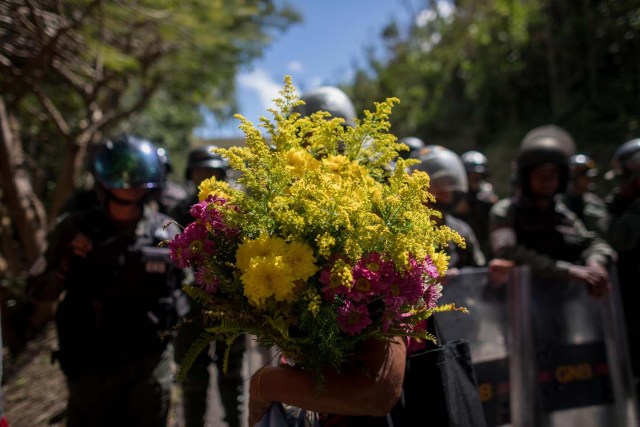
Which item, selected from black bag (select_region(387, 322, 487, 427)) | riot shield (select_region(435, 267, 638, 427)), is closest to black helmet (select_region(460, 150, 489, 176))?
riot shield (select_region(435, 267, 638, 427))

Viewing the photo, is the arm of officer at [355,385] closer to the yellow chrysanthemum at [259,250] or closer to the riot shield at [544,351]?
the yellow chrysanthemum at [259,250]

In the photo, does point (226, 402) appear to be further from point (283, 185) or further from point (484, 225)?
point (484, 225)

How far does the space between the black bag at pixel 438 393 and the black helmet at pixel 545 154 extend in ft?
7.55

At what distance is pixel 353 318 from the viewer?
149 centimetres

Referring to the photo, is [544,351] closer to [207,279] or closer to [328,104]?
[328,104]

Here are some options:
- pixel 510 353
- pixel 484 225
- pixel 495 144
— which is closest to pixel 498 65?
pixel 495 144

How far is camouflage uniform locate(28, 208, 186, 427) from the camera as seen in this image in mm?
2541

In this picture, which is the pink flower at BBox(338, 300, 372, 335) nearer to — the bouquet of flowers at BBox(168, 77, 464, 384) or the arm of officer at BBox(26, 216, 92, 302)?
the bouquet of flowers at BBox(168, 77, 464, 384)

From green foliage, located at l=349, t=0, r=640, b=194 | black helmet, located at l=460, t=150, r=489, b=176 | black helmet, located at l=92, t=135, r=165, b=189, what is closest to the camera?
black helmet, located at l=92, t=135, r=165, b=189

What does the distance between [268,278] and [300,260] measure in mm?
111

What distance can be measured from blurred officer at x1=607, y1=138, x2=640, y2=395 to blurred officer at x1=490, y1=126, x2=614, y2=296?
0.97 feet

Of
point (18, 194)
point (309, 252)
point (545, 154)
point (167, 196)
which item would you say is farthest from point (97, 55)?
point (309, 252)

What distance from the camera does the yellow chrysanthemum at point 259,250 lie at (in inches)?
57.2

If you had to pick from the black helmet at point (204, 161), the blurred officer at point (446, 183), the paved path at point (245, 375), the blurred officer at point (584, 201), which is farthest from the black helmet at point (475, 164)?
the paved path at point (245, 375)
